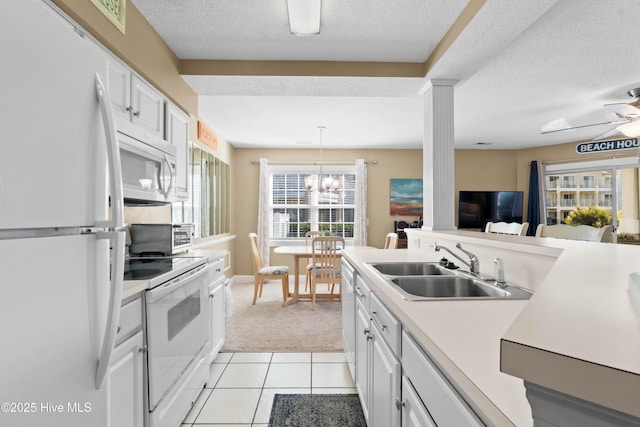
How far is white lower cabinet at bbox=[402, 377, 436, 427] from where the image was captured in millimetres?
879

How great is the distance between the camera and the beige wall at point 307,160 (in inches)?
238

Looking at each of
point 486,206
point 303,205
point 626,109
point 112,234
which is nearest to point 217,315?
point 112,234

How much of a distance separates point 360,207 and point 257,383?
4151 mm

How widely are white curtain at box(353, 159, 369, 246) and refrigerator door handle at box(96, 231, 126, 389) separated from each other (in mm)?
5288

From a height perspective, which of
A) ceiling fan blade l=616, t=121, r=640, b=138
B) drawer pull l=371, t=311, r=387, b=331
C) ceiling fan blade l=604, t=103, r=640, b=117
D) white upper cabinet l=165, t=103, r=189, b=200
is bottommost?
drawer pull l=371, t=311, r=387, b=331

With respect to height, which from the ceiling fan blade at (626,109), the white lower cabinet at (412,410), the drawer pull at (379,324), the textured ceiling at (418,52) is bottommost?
the white lower cabinet at (412,410)

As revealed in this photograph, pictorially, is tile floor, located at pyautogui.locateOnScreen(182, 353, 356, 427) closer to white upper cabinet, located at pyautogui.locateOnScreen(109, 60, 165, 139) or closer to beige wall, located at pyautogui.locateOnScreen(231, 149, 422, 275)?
white upper cabinet, located at pyautogui.locateOnScreen(109, 60, 165, 139)

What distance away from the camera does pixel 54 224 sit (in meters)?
0.72

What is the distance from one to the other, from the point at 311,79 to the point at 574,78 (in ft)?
8.12

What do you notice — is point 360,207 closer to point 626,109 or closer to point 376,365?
point 626,109

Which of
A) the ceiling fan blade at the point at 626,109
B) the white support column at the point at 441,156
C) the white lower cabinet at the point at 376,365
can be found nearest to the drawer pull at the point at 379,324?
the white lower cabinet at the point at 376,365

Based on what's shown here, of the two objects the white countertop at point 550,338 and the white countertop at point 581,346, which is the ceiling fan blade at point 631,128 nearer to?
the white countertop at point 550,338

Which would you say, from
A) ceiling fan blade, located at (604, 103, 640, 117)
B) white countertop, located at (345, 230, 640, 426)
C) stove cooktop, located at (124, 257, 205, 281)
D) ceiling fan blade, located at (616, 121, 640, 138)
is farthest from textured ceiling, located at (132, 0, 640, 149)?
white countertop, located at (345, 230, 640, 426)

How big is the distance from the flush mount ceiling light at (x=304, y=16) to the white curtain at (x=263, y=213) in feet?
12.6
